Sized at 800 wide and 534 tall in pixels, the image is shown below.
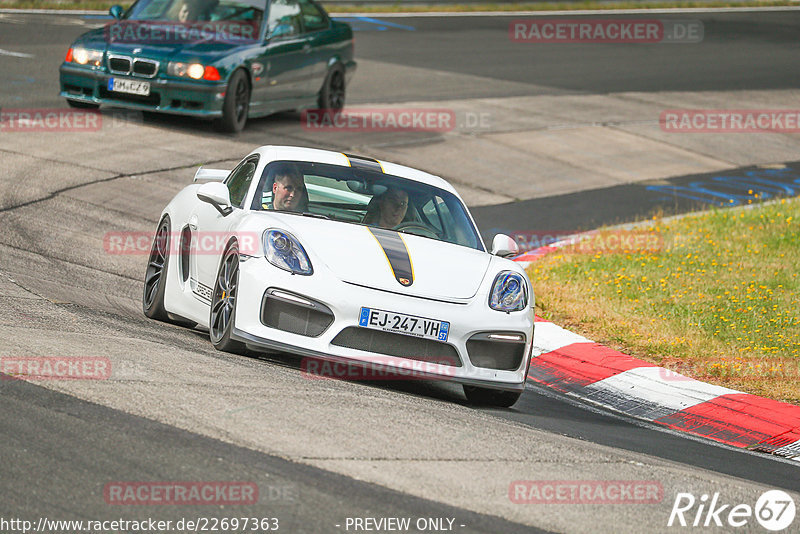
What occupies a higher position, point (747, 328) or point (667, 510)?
point (667, 510)

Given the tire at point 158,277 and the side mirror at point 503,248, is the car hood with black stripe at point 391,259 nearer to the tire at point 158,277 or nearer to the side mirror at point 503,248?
the side mirror at point 503,248

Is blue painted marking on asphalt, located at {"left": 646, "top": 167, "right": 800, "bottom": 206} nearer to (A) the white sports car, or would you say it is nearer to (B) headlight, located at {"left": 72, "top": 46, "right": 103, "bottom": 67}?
(B) headlight, located at {"left": 72, "top": 46, "right": 103, "bottom": 67}

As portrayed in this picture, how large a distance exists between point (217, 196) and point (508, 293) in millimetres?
1925

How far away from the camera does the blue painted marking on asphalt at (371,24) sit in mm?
26969

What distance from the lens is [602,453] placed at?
19.0 feet

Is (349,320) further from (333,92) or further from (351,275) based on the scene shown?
(333,92)

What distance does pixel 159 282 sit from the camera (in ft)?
26.8

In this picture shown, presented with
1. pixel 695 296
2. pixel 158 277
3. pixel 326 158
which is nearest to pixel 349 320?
pixel 326 158

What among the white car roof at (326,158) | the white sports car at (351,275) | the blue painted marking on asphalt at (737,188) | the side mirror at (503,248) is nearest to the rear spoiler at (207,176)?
the white sports car at (351,275)

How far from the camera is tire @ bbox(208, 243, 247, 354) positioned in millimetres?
6805

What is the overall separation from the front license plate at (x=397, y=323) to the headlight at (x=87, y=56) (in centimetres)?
906

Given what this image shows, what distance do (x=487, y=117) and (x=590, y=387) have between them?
434 inches

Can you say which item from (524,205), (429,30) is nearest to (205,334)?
(524,205)

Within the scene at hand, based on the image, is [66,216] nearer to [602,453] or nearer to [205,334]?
[205,334]
